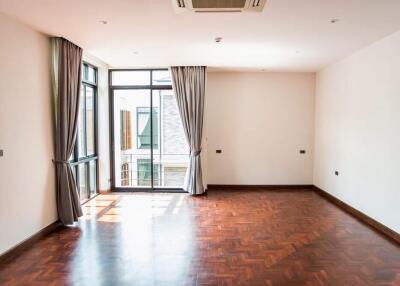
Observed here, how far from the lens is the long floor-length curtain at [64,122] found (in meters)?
4.02

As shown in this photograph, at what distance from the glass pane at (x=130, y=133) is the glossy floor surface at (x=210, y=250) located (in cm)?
138

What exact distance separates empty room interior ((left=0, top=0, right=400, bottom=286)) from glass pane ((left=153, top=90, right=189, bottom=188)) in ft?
0.08

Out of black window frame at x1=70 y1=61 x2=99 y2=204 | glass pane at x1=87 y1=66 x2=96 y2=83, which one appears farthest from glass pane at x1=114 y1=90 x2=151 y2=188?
glass pane at x1=87 y1=66 x2=96 y2=83

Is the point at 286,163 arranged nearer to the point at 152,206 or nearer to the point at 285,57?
the point at 285,57

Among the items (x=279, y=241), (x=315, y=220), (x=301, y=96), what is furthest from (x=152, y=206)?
(x=301, y=96)

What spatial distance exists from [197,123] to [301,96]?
8.39 feet

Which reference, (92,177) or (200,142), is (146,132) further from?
(92,177)

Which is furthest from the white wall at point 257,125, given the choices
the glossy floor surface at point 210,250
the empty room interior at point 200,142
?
the glossy floor surface at point 210,250

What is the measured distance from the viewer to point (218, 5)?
271 centimetres

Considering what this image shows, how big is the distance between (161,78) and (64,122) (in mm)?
2711

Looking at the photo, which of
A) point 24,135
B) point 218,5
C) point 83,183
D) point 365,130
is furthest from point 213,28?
point 83,183

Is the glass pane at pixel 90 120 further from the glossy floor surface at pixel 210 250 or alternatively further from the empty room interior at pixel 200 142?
the glossy floor surface at pixel 210 250

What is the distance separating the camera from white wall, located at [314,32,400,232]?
3768 millimetres

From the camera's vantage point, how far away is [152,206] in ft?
17.1
